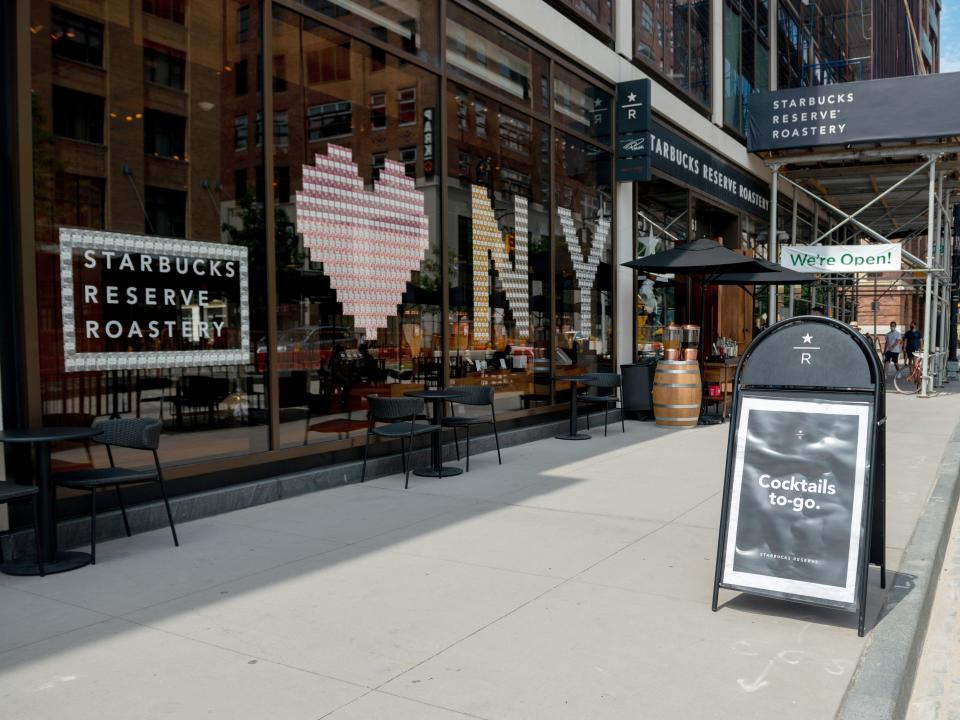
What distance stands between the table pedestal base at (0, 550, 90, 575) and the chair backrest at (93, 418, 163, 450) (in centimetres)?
75

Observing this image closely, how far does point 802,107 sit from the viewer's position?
17.0 metres

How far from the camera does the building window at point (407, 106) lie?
836 cm

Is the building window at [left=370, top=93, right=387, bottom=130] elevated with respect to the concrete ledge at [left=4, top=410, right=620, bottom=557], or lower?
elevated

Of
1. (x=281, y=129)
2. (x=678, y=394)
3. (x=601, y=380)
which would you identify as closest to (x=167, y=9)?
(x=281, y=129)

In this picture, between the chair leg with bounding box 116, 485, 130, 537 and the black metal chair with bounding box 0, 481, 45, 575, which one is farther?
the chair leg with bounding box 116, 485, 130, 537

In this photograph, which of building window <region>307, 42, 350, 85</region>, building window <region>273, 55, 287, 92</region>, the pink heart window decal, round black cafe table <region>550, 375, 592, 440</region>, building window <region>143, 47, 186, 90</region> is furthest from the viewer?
→ round black cafe table <region>550, 375, 592, 440</region>

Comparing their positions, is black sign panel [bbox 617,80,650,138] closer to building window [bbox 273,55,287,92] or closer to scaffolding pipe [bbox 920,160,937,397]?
building window [bbox 273,55,287,92]

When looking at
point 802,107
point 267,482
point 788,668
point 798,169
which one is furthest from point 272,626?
point 798,169

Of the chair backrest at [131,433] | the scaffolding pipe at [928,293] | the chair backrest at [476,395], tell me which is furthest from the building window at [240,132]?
the scaffolding pipe at [928,293]

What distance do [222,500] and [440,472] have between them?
7.49ft

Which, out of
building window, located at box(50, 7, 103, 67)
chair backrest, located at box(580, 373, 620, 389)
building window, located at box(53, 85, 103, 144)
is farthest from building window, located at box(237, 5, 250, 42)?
chair backrest, located at box(580, 373, 620, 389)

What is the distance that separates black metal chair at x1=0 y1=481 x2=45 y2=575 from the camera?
4.38m

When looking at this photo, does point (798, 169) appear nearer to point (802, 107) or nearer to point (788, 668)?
point (802, 107)

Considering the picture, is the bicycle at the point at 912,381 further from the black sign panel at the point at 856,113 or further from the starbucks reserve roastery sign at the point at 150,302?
the starbucks reserve roastery sign at the point at 150,302
